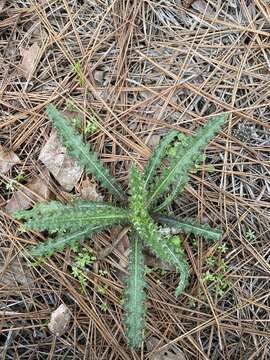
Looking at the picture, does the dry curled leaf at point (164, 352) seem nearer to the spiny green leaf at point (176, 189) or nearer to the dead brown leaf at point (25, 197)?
the spiny green leaf at point (176, 189)

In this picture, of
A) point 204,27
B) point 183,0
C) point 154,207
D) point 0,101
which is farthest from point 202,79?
point 0,101

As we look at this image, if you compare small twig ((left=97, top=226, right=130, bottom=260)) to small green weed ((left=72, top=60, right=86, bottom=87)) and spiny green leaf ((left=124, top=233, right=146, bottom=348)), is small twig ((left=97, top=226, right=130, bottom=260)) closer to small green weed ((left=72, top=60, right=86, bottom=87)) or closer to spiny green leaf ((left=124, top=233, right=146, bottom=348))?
spiny green leaf ((left=124, top=233, right=146, bottom=348))

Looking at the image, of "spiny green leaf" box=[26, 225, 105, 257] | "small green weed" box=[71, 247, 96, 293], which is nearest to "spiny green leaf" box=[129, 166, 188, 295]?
"spiny green leaf" box=[26, 225, 105, 257]

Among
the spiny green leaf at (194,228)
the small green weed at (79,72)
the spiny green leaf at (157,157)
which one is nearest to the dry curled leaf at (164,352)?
the spiny green leaf at (194,228)

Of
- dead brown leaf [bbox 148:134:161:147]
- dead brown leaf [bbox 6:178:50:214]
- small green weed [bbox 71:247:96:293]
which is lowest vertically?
small green weed [bbox 71:247:96:293]

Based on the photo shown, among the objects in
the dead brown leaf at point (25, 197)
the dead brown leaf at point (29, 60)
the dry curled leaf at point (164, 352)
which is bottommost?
the dry curled leaf at point (164, 352)
